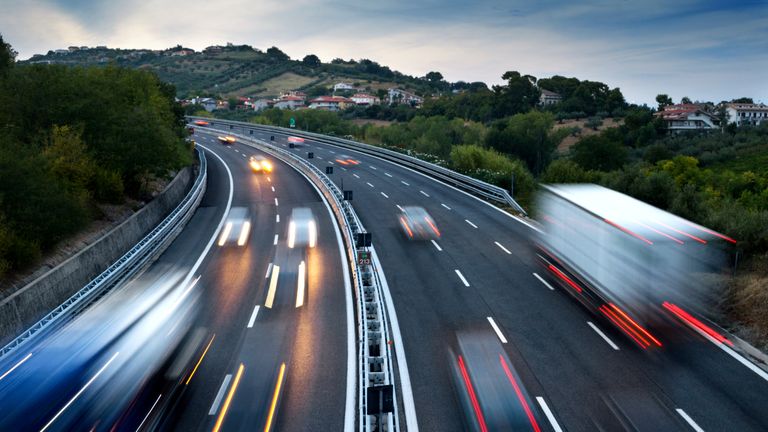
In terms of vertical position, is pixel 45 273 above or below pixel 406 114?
below


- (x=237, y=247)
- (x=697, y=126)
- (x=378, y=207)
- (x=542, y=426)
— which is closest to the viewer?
(x=542, y=426)

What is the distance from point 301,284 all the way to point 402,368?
25.4ft

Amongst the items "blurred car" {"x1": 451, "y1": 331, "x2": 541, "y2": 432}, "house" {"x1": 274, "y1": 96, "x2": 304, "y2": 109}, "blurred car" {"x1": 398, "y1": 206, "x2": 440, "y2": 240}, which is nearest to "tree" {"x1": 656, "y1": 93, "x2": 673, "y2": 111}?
"house" {"x1": 274, "y1": 96, "x2": 304, "y2": 109}

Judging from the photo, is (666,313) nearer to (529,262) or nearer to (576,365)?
(576,365)

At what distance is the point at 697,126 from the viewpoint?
115125 millimetres

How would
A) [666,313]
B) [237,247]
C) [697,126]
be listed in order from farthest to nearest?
[697,126], [237,247], [666,313]

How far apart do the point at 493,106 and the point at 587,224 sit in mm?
114185

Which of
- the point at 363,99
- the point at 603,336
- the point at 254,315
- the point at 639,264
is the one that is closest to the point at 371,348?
the point at 254,315

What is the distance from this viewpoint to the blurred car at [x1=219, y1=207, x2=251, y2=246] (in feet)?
90.3

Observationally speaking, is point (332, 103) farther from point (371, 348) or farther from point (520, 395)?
point (520, 395)

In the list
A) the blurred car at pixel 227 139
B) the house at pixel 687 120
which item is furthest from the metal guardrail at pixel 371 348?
the house at pixel 687 120

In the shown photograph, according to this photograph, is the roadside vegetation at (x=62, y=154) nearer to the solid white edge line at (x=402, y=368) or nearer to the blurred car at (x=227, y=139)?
the solid white edge line at (x=402, y=368)

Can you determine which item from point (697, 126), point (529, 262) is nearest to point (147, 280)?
point (529, 262)

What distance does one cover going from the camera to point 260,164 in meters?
56.8
